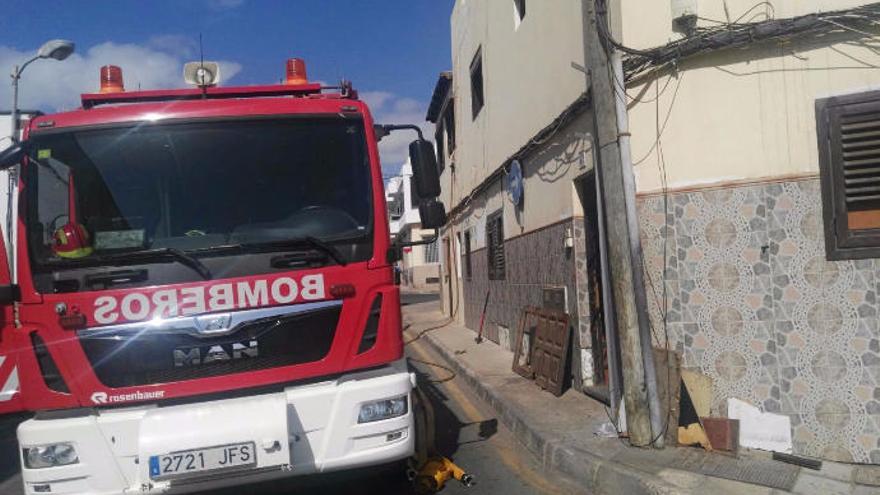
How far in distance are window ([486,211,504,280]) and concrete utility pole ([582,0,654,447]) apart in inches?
226

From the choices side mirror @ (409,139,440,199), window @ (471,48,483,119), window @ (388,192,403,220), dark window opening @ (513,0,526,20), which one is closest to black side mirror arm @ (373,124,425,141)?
side mirror @ (409,139,440,199)

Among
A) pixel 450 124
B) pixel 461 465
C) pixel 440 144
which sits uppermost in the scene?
pixel 450 124

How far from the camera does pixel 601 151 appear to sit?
534 centimetres

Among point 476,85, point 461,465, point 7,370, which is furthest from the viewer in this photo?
point 476,85

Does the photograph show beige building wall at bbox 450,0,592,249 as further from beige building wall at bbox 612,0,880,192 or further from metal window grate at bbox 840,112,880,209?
metal window grate at bbox 840,112,880,209

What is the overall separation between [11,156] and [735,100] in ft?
16.0

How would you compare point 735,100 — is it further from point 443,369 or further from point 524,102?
point 443,369

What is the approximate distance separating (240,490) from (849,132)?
4628mm

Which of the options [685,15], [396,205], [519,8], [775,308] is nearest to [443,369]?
[519,8]

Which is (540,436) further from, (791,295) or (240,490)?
(240,490)

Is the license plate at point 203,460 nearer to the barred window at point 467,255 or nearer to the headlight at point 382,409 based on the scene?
the headlight at point 382,409

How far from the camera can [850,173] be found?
468cm

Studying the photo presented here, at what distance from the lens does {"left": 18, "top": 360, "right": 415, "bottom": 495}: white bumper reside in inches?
141

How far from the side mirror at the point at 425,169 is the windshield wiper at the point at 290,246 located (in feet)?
2.93
